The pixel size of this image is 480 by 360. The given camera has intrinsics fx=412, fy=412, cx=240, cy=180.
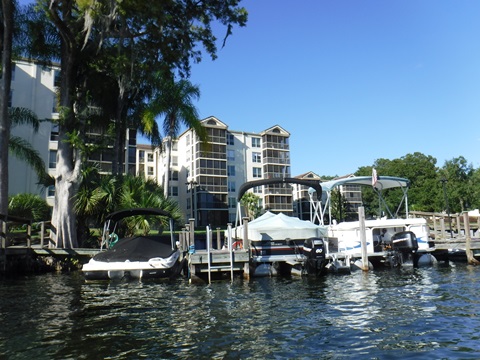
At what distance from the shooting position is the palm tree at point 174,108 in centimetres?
3366

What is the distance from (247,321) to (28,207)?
28184 millimetres

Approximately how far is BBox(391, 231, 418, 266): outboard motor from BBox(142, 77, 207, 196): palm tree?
1858 cm

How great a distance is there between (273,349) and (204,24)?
69.8 feet

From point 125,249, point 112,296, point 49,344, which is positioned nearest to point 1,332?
point 49,344

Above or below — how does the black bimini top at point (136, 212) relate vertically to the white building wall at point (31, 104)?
below

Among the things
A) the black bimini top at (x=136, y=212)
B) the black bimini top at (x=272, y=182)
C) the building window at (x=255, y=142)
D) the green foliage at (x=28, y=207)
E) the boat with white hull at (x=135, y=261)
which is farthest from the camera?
the building window at (x=255, y=142)

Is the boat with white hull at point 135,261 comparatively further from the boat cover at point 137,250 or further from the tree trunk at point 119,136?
the tree trunk at point 119,136

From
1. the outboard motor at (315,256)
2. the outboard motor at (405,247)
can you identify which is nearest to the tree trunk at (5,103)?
the outboard motor at (315,256)

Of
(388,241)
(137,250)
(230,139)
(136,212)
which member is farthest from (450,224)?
(230,139)

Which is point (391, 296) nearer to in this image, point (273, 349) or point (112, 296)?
point (273, 349)

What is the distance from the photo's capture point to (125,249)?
717 inches

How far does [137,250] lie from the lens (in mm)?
18047

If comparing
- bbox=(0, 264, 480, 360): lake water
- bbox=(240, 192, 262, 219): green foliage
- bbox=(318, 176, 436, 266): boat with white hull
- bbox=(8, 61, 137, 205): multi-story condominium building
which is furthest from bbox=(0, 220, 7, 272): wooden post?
bbox=(240, 192, 262, 219): green foliage

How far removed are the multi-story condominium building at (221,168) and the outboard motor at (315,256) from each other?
4483 centimetres
